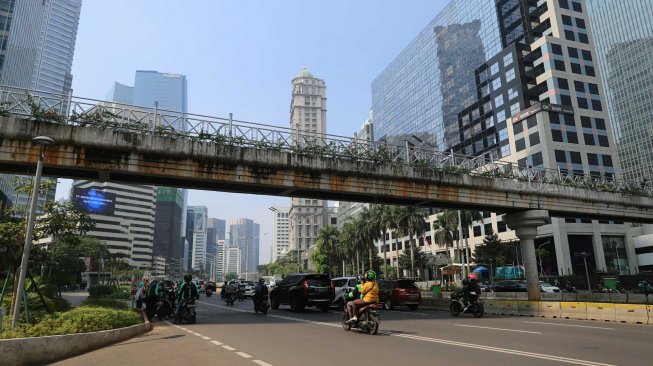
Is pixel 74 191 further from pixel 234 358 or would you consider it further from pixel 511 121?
pixel 234 358

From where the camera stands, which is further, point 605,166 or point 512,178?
point 605,166

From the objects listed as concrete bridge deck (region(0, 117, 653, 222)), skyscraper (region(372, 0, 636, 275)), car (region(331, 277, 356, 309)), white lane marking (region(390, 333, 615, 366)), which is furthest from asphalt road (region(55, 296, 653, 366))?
skyscraper (region(372, 0, 636, 275))

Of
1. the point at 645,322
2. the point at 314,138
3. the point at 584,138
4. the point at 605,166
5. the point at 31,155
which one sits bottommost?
the point at 645,322

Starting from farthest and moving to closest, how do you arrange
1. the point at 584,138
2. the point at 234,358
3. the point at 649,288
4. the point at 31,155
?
1. the point at 584,138
2. the point at 649,288
3. the point at 31,155
4. the point at 234,358

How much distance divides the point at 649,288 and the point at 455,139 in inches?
2743

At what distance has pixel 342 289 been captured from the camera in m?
22.7

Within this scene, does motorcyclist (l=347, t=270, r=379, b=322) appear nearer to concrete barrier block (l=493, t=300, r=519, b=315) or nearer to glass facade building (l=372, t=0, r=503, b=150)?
concrete barrier block (l=493, t=300, r=519, b=315)

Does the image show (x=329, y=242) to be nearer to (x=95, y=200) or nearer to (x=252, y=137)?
(x=95, y=200)

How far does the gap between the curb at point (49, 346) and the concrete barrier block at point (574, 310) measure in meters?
17.2

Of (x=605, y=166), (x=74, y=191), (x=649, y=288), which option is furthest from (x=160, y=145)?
(x=74, y=191)

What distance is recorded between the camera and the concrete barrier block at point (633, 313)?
14.9 m

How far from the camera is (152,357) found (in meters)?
8.67

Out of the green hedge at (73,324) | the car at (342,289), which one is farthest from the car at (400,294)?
the green hedge at (73,324)

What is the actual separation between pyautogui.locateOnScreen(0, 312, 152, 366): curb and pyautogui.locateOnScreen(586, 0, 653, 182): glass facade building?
112m
